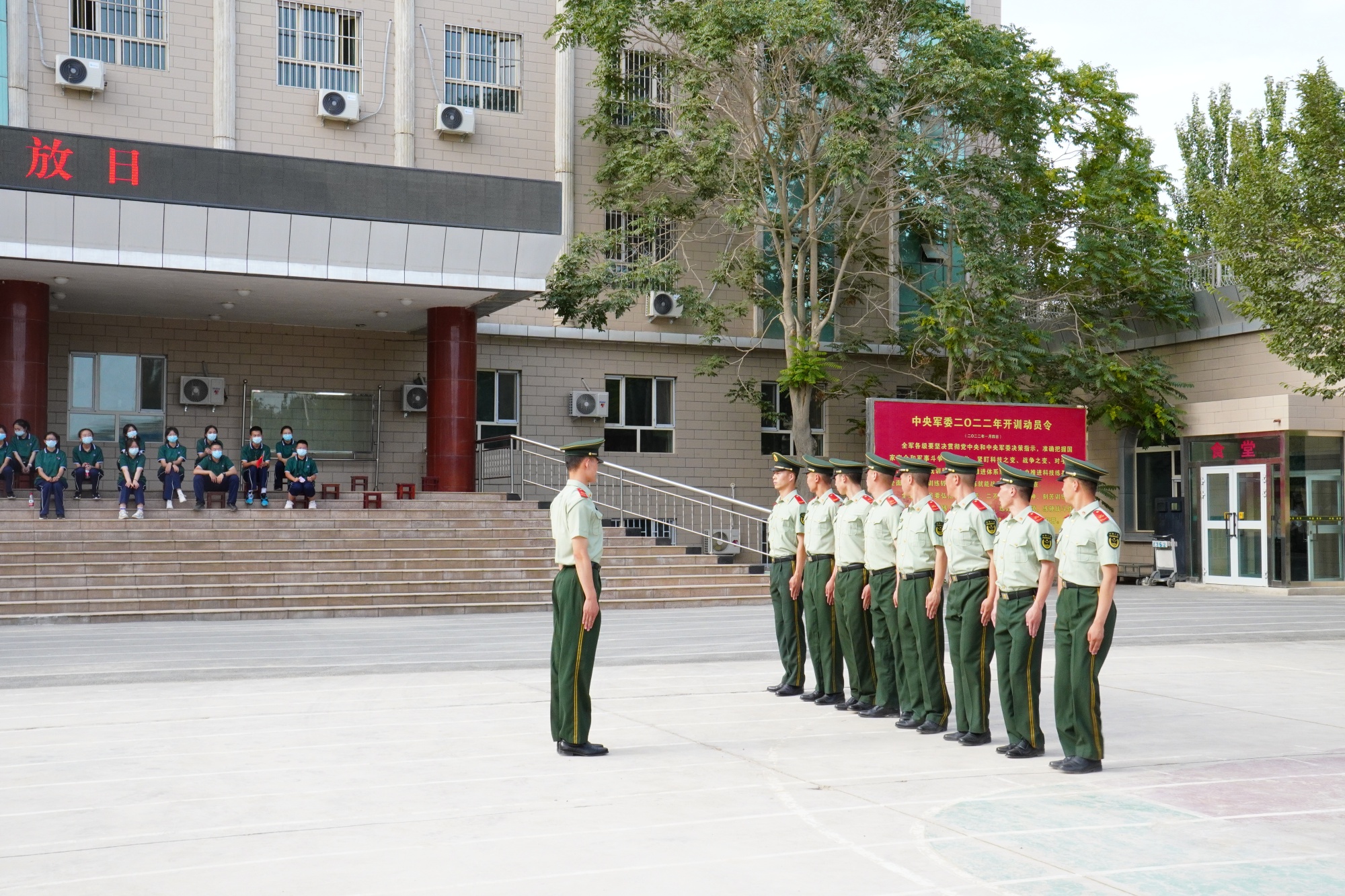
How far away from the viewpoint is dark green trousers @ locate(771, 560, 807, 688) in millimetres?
8539

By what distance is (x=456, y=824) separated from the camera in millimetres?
4996

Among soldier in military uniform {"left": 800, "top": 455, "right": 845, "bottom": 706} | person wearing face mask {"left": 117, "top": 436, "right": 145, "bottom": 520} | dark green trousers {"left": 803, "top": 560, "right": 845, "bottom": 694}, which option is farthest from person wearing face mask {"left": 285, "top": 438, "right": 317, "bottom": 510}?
dark green trousers {"left": 803, "top": 560, "right": 845, "bottom": 694}

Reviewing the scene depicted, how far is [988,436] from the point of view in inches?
662

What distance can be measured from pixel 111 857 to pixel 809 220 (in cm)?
1705

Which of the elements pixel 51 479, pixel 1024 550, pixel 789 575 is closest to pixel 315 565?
pixel 51 479

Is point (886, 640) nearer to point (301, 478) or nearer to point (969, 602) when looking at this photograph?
point (969, 602)

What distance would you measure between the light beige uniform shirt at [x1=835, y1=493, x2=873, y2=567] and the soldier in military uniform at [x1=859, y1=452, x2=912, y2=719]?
0.16m

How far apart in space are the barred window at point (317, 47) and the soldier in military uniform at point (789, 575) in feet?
49.2

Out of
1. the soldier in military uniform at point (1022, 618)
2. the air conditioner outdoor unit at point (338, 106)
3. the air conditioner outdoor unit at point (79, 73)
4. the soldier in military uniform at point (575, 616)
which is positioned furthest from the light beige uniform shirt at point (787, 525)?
the air conditioner outdoor unit at point (79, 73)

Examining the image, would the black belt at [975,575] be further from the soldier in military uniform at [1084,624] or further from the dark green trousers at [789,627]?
the dark green trousers at [789,627]

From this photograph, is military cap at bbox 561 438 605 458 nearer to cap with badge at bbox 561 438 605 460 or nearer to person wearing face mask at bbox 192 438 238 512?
cap with badge at bbox 561 438 605 460

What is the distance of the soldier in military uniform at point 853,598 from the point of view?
7871 millimetres

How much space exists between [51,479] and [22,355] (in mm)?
→ 2574

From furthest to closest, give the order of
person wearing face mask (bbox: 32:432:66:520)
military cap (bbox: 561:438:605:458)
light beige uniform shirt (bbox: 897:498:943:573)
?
person wearing face mask (bbox: 32:432:66:520), light beige uniform shirt (bbox: 897:498:943:573), military cap (bbox: 561:438:605:458)
